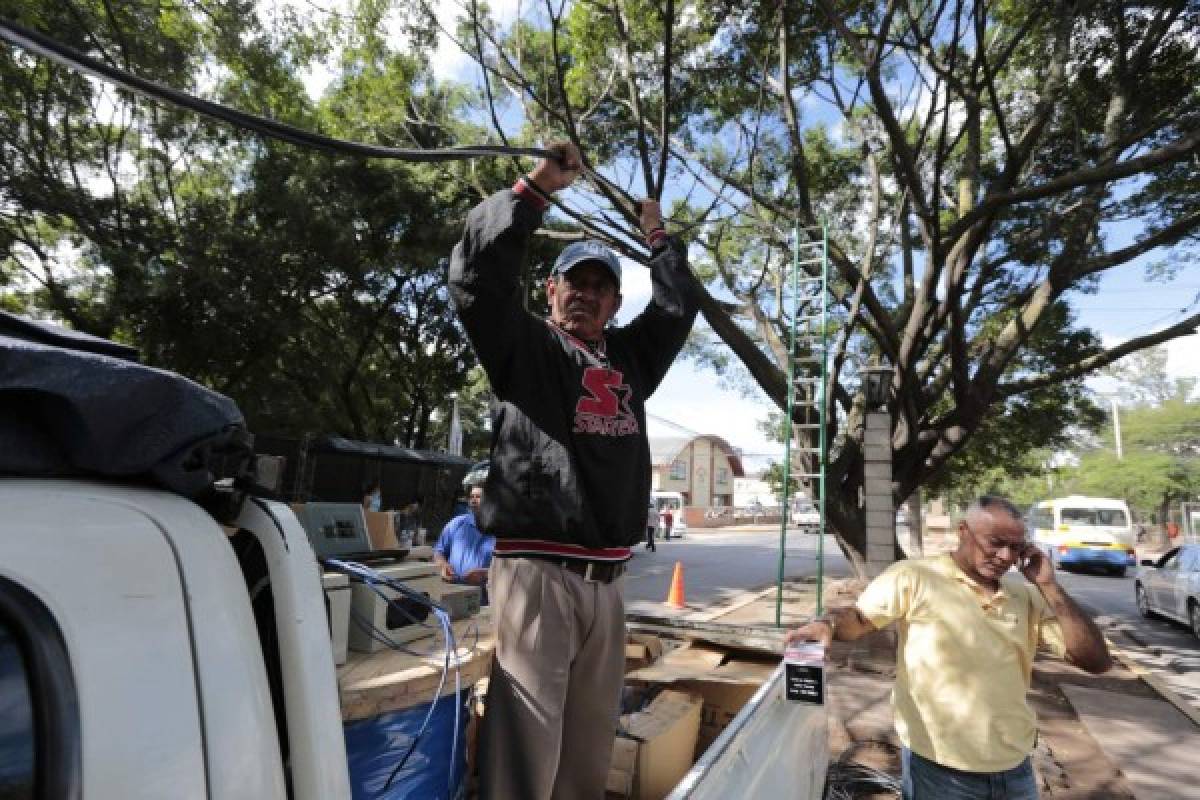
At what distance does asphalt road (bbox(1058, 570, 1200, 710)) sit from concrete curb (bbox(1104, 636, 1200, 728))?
8 cm

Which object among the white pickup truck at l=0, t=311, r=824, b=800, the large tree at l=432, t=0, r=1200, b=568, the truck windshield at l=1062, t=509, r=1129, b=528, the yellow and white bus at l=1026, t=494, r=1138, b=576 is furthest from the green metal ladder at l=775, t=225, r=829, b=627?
the truck windshield at l=1062, t=509, r=1129, b=528

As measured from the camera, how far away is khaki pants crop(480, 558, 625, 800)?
59.8 inches

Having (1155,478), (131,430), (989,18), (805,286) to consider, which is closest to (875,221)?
(805,286)

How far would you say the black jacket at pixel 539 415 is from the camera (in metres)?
1.57

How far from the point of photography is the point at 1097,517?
18.6 m

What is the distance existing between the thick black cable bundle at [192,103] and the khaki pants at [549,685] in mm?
918

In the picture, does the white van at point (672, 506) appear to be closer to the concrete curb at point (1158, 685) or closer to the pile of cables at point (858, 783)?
the concrete curb at point (1158, 685)

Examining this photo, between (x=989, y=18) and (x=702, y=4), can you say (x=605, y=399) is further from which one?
(x=989, y=18)

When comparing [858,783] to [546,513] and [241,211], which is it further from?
[241,211]

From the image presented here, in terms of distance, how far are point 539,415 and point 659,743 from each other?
1144 millimetres

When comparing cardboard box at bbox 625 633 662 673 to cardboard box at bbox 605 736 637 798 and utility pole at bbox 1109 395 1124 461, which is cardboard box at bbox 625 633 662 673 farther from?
utility pole at bbox 1109 395 1124 461

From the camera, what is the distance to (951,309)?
8078mm

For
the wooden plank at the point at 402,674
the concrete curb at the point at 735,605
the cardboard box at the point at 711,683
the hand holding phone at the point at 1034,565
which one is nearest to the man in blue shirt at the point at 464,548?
the cardboard box at the point at 711,683

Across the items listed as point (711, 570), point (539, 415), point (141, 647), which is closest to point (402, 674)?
point (539, 415)
